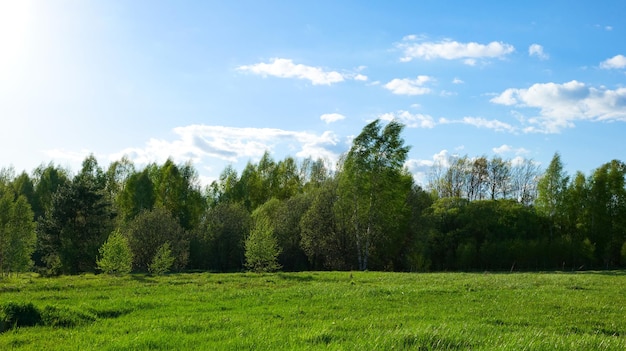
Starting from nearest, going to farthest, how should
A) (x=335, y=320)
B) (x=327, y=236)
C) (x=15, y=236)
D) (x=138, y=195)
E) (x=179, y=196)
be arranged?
(x=335, y=320), (x=327, y=236), (x=15, y=236), (x=138, y=195), (x=179, y=196)

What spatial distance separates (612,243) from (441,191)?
31.2 meters

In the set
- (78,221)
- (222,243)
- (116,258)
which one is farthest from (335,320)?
(222,243)

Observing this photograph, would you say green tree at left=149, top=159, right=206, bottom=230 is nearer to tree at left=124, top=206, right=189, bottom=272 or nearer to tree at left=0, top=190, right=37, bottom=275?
tree at left=0, top=190, right=37, bottom=275

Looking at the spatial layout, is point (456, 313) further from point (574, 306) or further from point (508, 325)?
point (574, 306)

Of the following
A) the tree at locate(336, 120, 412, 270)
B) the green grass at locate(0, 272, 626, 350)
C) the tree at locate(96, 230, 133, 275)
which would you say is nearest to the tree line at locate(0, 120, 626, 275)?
the tree at locate(336, 120, 412, 270)

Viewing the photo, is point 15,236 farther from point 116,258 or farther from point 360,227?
point 360,227

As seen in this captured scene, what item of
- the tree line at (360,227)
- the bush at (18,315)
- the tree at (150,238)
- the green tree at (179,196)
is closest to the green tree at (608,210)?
the tree line at (360,227)

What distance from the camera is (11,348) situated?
11.1m

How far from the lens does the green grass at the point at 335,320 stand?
10.7m

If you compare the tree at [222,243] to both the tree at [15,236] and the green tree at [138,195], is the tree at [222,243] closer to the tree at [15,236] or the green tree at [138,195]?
the green tree at [138,195]

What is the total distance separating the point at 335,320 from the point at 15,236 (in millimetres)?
71447

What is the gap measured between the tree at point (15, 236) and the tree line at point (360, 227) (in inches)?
6.6

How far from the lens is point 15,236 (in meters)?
70.3

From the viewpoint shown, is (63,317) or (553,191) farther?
(553,191)
